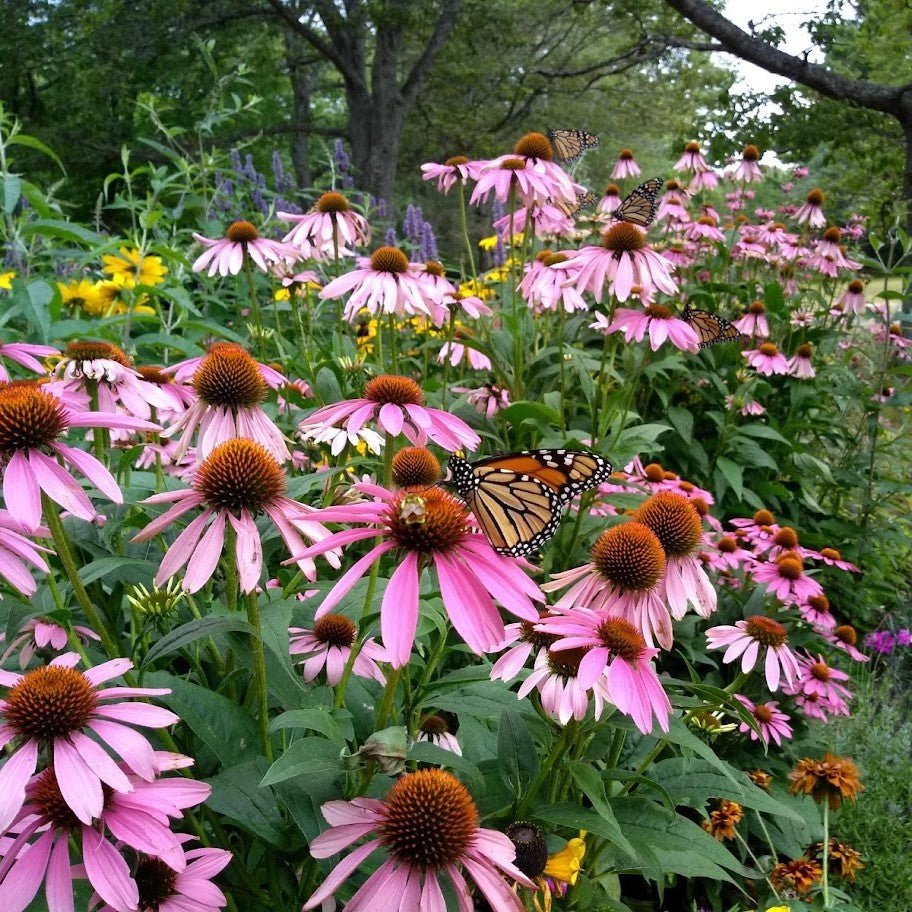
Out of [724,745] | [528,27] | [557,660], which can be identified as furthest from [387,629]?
[528,27]

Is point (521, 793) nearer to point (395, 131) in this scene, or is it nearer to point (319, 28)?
point (395, 131)

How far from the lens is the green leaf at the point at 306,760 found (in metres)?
0.90

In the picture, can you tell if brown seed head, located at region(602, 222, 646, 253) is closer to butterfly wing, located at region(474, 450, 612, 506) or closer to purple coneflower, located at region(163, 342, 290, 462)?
butterfly wing, located at region(474, 450, 612, 506)

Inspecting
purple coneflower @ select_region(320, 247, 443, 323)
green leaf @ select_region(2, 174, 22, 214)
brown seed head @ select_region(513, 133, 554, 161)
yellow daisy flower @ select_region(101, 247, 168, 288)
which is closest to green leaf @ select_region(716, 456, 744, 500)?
brown seed head @ select_region(513, 133, 554, 161)

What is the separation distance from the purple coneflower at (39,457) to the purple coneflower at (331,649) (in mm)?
474

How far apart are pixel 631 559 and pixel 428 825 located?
0.53m

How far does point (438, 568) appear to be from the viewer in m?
0.99

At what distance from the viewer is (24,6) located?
11938 mm

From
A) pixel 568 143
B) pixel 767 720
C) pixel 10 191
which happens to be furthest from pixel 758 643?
pixel 10 191

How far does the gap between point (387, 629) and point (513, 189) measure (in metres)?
2.13

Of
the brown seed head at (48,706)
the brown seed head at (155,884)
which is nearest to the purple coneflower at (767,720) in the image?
the brown seed head at (155,884)

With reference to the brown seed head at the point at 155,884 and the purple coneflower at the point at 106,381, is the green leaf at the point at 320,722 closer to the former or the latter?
the brown seed head at the point at 155,884

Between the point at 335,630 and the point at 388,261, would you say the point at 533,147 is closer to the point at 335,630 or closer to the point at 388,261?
the point at 388,261

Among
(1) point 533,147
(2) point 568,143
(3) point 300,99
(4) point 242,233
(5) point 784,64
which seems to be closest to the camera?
(4) point 242,233
